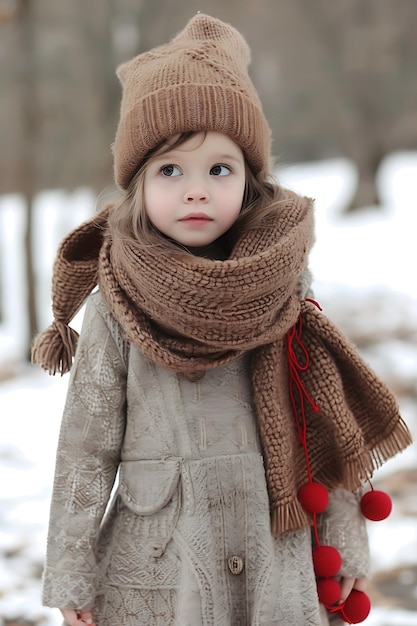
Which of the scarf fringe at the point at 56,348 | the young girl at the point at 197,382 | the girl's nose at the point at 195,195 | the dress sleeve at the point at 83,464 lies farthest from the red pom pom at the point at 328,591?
the girl's nose at the point at 195,195

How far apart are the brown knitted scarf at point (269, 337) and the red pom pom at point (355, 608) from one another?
0.70 ft

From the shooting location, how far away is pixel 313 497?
148cm

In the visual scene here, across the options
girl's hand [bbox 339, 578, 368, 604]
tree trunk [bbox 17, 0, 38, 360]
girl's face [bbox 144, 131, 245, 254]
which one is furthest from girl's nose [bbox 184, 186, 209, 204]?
tree trunk [bbox 17, 0, 38, 360]

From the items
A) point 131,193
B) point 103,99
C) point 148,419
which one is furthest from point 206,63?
point 103,99

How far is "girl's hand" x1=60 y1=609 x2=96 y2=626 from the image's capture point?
1439 millimetres

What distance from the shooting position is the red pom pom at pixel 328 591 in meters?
1.51

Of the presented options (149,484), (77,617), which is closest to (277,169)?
(149,484)

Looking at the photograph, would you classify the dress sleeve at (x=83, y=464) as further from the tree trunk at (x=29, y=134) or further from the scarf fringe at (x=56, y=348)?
the tree trunk at (x=29, y=134)

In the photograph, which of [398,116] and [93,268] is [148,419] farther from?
[398,116]

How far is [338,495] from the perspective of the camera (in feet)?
5.18

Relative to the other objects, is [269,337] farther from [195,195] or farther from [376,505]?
[376,505]

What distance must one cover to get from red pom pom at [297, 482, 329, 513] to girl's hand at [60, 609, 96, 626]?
0.42 meters

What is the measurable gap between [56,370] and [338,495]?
1.87 ft

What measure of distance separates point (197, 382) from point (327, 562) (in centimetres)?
39
